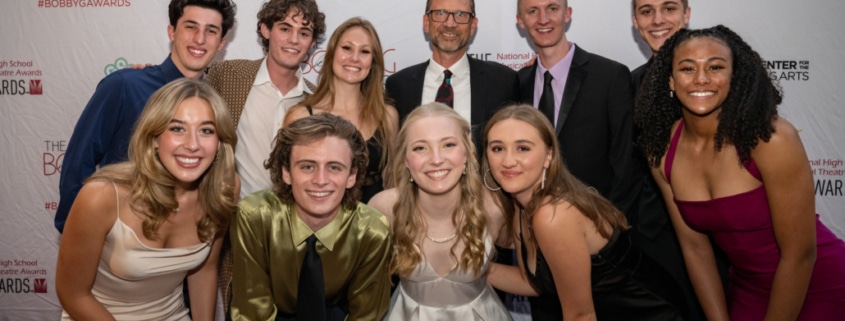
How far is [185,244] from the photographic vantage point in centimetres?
236

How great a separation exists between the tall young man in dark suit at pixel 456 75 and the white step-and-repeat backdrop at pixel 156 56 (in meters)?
0.77

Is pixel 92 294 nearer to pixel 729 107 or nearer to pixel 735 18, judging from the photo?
pixel 729 107

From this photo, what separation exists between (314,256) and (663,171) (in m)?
1.44

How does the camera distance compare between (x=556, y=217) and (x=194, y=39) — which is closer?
(x=556, y=217)

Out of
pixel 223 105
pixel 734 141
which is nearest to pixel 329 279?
pixel 223 105

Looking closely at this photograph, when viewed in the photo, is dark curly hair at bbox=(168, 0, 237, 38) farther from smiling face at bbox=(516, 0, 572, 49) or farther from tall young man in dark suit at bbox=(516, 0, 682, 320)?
tall young man in dark suit at bbox=(516, 0, 682, 320)

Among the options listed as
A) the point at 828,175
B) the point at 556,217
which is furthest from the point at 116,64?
the point at 828,175

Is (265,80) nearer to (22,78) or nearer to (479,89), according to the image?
(479,89)

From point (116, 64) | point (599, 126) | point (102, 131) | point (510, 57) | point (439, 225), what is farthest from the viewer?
point (116, 64)

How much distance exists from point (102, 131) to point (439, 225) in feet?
5.31

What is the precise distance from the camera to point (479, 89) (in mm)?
3236

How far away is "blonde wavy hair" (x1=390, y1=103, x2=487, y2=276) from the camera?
2496 millimetres

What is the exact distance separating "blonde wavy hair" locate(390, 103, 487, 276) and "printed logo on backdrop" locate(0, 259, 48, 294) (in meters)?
3.23

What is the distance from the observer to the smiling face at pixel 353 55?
3.10 metres
